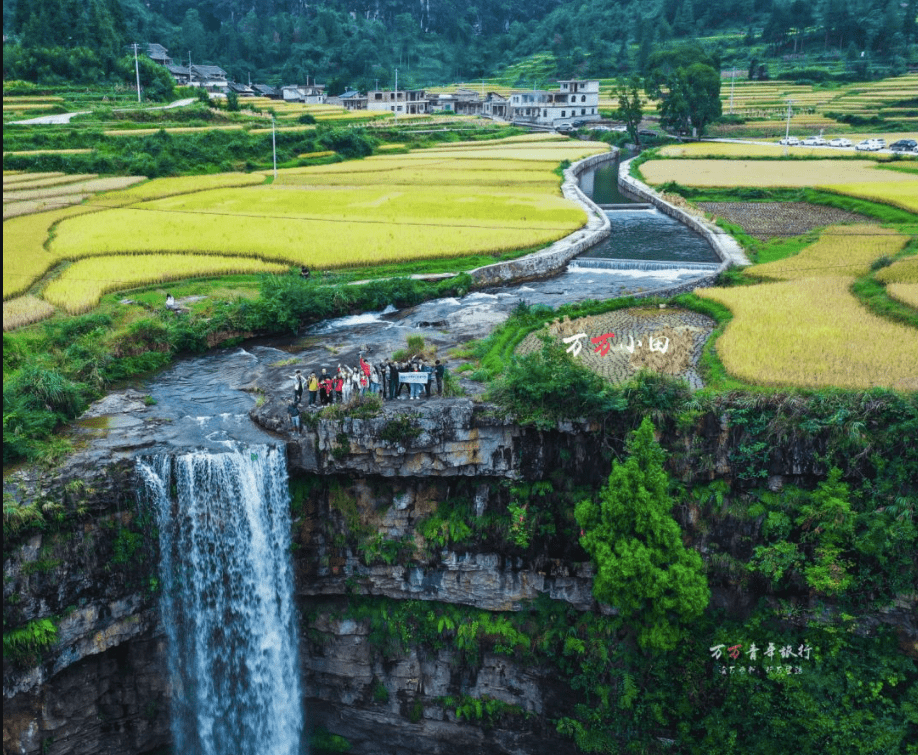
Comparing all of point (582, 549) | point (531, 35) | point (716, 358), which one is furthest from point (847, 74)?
point (582, 549)

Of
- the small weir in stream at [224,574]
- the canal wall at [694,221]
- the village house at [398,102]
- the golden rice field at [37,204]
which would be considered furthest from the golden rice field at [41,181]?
the village house at [398,102]

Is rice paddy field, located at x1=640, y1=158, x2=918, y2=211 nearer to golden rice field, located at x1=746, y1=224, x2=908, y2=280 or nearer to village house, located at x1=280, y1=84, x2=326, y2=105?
golden rice field, located at x1=746, y1=224, x2=908, y2=280

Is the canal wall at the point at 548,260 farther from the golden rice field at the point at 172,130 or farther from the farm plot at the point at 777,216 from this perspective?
the golden rice field at the point at 172,130

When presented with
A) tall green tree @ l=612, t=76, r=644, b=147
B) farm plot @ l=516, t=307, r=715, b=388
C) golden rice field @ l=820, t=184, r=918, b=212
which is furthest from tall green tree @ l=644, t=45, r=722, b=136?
farm plot @ l=516, t=307, r=715, b=388

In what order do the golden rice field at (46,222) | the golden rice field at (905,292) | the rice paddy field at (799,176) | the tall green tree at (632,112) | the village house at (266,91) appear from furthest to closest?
the village house at (266,91) < the tall green tree at (632,112) < the rice paddy field at (799,176) < the golden rice field at (46,222) < the golden rice field at (905,292)

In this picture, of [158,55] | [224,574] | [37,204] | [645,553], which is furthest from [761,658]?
[158,55]

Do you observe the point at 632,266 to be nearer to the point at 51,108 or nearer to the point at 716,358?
the point at 716,358
